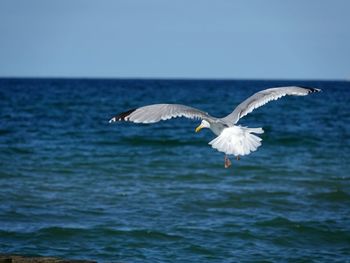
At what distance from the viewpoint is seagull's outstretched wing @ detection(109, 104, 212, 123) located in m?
7.71

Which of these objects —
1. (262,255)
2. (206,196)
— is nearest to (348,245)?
(262,255)

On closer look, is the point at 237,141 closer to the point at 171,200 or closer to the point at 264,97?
the point at 264,97

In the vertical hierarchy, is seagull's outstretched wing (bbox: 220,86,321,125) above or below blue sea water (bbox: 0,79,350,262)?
above

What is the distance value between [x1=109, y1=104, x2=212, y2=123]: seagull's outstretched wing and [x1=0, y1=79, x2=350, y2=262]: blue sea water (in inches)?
71.5

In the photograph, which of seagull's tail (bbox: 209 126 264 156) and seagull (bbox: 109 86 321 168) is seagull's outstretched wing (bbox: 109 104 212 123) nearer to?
seagull (bbox: 109 86 321 168)

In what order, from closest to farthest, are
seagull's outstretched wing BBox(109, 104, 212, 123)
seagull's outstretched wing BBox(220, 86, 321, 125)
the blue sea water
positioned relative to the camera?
seagull's outstretched wing BBox(109, 104, 212, 123) < seagull's outstretched wing BBox(220, 86, 321, 125) < the blue sea water

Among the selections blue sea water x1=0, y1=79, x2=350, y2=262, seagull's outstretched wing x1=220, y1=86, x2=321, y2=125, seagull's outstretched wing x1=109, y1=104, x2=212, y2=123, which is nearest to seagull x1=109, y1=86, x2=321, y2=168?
seagull's outstretched wing x1=109, y1=104, x2=212, y2=123

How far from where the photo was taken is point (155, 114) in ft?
25.9

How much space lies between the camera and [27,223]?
10.5m

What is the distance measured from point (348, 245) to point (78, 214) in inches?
156

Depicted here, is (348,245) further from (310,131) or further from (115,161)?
(310,131)

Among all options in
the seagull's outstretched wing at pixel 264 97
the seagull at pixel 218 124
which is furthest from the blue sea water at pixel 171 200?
the seagull's outstretched wing at pixel 264 97

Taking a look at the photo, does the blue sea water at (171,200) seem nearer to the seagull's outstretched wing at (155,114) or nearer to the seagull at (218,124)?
the seagull at (218,124)

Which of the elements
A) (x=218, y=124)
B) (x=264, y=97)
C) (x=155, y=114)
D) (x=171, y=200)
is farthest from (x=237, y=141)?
(x=171, y=200)
